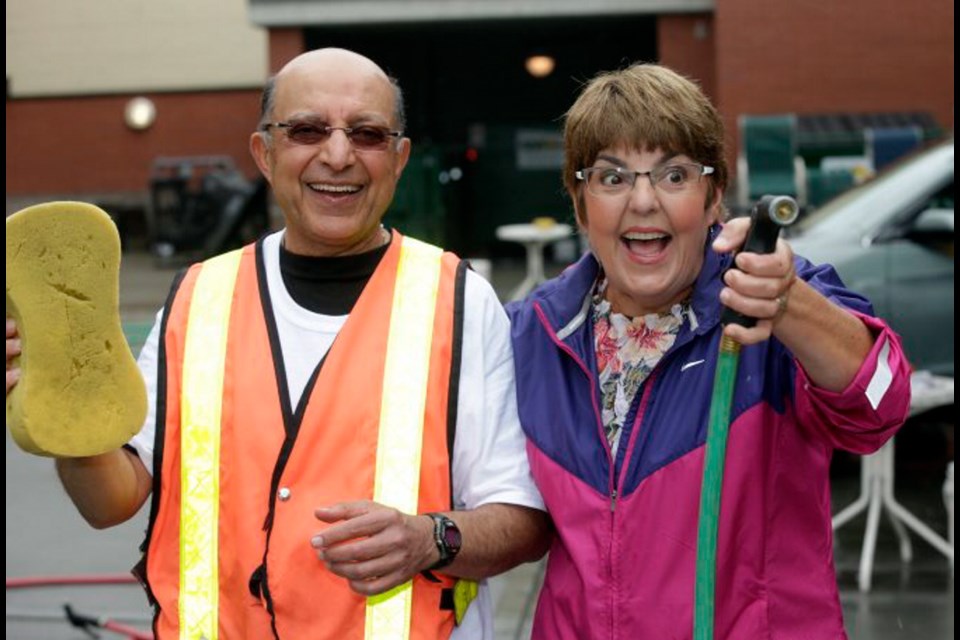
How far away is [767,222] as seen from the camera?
1987 mm

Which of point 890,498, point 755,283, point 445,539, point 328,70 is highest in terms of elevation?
point 328,70

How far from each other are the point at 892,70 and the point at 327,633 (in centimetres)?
1602

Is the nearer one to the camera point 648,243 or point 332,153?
point 648,243

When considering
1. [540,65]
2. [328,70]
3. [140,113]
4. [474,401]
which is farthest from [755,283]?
[140,113]

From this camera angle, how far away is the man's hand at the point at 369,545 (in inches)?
88.5

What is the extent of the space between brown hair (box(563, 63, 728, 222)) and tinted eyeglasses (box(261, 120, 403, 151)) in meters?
0.35

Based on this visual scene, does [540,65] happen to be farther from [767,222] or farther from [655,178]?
[767,222]

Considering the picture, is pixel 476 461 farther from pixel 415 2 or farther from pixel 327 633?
pixel 415 2

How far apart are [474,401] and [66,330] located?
76cm

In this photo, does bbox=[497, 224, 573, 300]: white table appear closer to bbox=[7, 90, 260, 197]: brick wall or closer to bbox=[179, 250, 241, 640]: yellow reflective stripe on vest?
bbox=[7, 90, 260, 197]: brick wall

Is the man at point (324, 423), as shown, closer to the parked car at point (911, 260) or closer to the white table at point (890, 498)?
the white table at point (890, 498)

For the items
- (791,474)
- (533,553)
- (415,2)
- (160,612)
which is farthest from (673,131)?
(415,2)

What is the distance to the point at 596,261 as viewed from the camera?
2664 mm

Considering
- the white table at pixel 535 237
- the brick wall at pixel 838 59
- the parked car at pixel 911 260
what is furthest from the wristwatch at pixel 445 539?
the brick wall at pixel 838 59
